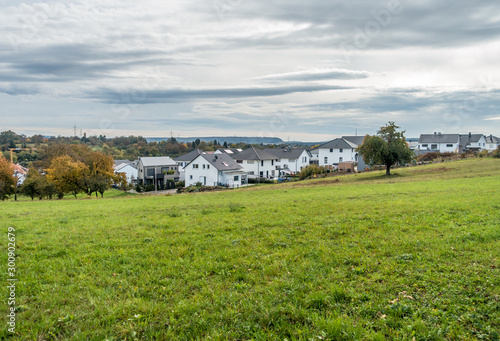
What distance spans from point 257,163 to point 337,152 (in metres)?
23.0

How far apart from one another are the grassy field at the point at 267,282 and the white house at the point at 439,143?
337 ft

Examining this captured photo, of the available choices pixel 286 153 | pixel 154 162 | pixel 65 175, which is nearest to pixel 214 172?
pixel 154 162

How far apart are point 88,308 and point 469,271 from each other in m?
7.43

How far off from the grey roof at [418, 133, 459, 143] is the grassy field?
10372 cm

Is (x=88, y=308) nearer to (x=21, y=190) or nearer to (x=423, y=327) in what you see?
(x=423, y=327)

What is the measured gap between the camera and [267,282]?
6.45 metres

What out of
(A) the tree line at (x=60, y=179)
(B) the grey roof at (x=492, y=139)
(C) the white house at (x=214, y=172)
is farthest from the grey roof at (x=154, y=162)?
(B) the grey roof at (x=492, y=139)

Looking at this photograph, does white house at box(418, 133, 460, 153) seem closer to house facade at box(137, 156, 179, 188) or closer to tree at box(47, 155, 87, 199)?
house facade at box(137, 156, 179, 188)

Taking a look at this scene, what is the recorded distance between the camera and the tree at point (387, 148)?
42.6 m

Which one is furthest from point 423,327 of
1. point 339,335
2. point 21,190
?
point 21,190

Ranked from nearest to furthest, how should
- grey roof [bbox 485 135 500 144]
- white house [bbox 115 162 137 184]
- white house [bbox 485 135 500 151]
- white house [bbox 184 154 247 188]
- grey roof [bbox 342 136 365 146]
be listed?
white house [bbox 184 154 247 188]
white house [bbox 115 162 137 184]
grey roof [bbox 342 136 365 146]
white house [bbox 485 135 500 151]
grey roof [bbox 485 135 500 144]

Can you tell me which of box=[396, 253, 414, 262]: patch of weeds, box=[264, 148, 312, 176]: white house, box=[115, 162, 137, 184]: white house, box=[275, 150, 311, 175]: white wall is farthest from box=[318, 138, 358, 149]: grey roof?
box=[396, 253, 414, 262]: patch of weeds

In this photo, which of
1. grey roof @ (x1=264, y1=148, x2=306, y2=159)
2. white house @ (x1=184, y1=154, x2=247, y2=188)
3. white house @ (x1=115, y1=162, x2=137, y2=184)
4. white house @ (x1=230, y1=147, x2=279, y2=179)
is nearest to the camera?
white house @ (x1=184, y1=154, x2=247, y2=188)

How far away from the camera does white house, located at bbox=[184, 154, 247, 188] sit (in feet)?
197
